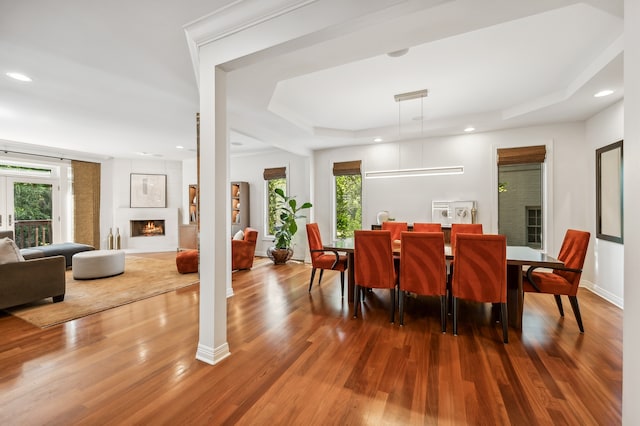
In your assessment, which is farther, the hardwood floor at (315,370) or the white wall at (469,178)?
the white wall at (469,178)

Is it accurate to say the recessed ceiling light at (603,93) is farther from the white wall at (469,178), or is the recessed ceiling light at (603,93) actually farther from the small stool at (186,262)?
the small stool at (186,262)

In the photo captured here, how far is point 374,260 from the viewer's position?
2967mm

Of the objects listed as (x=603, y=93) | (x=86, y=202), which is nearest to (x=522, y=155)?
(x=603, y=93)

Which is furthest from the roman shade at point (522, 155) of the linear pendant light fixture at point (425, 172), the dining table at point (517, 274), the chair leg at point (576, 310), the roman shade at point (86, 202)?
the roman shade at point (86, 202)

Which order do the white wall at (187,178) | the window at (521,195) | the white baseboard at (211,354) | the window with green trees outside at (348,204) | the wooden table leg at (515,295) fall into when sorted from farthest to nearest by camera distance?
1. the white wall at (187,178)
2. the window with green trees outside at (348,204)
3. the window at (521,195)
4. the wooden table leg at (515,295)
5. the white baseboard at (211,354)

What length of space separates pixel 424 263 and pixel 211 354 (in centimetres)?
203

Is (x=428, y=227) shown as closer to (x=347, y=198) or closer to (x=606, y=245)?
(x=347, y=198)

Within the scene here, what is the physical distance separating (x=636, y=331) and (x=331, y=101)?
3621 mm

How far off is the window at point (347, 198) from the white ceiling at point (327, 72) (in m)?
0.73

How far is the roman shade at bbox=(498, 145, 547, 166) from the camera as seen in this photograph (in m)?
4.43

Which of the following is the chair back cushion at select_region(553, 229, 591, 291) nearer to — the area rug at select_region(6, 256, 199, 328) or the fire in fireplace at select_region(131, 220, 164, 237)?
the area rug at select_region(6, 256, 199, 328)

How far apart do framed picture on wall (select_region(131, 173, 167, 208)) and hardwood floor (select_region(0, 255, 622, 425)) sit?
5.26 metres

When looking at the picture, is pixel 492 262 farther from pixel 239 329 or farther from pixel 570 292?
pixel 239 329

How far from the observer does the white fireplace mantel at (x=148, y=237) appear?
7477mm
